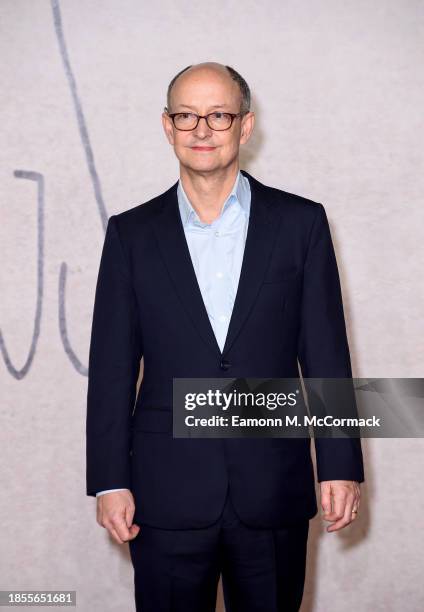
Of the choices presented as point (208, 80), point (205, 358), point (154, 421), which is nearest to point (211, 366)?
point (205, 358)

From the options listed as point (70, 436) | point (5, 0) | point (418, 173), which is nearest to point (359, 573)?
point (70, 436)

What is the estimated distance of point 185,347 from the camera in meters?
1.89

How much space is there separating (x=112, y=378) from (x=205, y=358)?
22 cm

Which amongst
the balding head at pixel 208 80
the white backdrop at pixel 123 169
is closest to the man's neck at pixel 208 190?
the balding head at pixel 208 80

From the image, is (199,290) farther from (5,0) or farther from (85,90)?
(5,0)

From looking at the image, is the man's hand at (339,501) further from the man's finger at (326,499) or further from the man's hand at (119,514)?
the man's hand at (119,514)

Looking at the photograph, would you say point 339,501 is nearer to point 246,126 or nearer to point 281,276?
point 281,276

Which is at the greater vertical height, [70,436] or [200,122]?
[200,122]

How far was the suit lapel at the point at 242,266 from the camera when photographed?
1.86m

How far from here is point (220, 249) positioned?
196cm

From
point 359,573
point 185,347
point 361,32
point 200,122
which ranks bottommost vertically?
point 359,573

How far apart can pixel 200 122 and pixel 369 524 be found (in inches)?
64.0

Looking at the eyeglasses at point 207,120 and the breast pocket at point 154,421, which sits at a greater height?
the eyeglasses at point 207,120

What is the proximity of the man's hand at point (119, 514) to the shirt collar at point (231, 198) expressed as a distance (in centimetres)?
64
